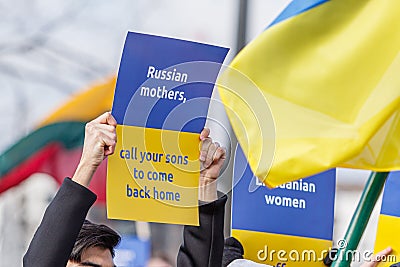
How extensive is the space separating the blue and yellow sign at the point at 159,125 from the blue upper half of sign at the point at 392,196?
2.57 ft

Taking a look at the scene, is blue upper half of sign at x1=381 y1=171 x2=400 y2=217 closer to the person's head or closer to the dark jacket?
the person's head

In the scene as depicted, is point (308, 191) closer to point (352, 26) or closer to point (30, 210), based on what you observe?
point (352, 26)

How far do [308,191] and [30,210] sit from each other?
17.1 ft

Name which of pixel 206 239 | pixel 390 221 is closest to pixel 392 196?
pixel 390 221

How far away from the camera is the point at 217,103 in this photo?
263cm

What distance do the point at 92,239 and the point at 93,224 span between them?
69 mm

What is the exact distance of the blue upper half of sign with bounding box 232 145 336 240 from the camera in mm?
3193

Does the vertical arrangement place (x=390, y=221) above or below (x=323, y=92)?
below

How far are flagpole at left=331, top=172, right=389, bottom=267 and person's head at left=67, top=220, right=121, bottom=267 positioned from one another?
69 cm

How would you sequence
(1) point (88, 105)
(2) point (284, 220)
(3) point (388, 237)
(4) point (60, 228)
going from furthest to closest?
1. (1) point (88, 105)
2. (2) point (284, 220)
3. (3) point (388, 237)
4. (4) point (60, 228)

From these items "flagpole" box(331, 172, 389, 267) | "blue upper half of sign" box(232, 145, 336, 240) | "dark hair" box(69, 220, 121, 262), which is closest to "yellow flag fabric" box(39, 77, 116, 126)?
"blue upper half of sign" box(232, 145, 336, 240)

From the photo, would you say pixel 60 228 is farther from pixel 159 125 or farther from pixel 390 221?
pixel 390 221

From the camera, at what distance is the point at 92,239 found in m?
2.64

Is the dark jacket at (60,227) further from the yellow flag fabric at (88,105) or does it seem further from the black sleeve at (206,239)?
the yellow flag fabric at (88,105)
